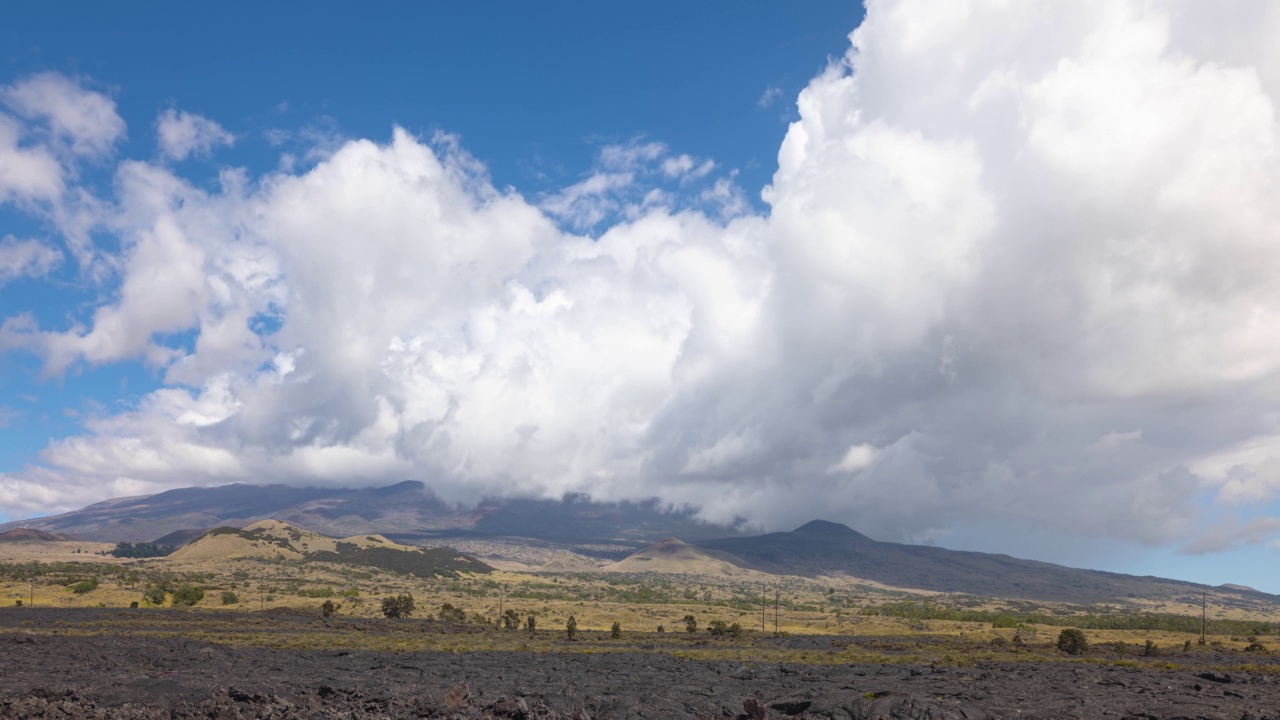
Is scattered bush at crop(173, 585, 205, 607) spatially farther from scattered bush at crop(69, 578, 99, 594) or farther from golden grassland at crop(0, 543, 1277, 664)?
scattered bush at crop(69, 578, 99, 594)

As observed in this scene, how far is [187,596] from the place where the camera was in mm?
104938

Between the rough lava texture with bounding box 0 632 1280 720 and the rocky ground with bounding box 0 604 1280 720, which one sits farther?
the rocky ground with bounding box 0 604 1280 720

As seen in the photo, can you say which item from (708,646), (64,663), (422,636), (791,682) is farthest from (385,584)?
(791,682)

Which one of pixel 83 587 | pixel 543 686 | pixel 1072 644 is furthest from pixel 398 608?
pixel 1072 644

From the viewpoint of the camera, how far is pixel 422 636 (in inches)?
2884

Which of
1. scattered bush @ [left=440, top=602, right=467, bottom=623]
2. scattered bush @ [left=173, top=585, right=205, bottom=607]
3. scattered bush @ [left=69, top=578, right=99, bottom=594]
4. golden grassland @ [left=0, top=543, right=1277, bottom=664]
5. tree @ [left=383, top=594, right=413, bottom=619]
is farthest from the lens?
scattered bush @ [left=69, top=578, right=99, bottom=594]

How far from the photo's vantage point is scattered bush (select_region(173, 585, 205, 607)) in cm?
10338

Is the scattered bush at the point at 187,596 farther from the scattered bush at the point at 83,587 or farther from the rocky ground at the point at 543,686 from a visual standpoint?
the rocky ground at the point at 543,686

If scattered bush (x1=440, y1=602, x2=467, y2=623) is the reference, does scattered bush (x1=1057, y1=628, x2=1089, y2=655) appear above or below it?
above

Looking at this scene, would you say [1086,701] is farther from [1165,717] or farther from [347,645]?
[347,645]

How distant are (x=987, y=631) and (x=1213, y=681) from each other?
55332 mm

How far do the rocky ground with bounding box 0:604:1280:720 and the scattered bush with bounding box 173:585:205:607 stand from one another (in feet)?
150

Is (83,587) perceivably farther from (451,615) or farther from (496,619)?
(496,619)

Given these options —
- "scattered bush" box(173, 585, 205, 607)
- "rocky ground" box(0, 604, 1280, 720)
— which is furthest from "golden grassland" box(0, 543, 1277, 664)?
"rocky ground" box(0, 604, 1280, 720)
